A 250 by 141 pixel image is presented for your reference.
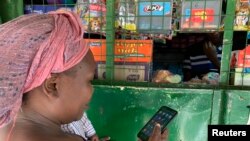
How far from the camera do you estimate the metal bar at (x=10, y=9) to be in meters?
2.48

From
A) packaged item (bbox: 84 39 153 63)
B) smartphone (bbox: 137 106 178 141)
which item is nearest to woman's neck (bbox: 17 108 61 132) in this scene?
smartphone (bbox: 137 106 178 141)

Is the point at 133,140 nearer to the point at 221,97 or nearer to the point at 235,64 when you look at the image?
the point at 221,97

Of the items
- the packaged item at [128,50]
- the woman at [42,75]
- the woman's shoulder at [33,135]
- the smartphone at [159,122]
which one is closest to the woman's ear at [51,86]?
the woman at [42,75]

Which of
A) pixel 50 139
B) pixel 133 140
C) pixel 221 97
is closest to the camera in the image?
pixel 50 139

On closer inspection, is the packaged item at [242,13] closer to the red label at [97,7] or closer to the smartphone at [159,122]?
the smartphone at [159,122]

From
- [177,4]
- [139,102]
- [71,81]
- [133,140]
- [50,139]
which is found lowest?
[133,140]

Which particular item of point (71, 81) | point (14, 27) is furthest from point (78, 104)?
point (14, 27)

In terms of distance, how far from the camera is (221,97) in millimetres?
2230

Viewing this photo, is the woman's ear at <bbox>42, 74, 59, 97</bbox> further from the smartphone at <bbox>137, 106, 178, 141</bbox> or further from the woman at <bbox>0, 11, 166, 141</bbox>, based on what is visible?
the smartphone at <bbox>137, 106, 178, 141</bbox>

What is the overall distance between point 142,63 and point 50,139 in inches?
56.4

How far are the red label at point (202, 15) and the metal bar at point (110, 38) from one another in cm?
54

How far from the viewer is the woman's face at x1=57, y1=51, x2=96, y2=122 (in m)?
1.03

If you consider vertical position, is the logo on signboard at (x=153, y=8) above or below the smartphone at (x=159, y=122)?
above

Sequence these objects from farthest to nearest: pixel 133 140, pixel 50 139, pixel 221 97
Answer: pixel 133 140 < pixel 221 97 < pixel 50 139
